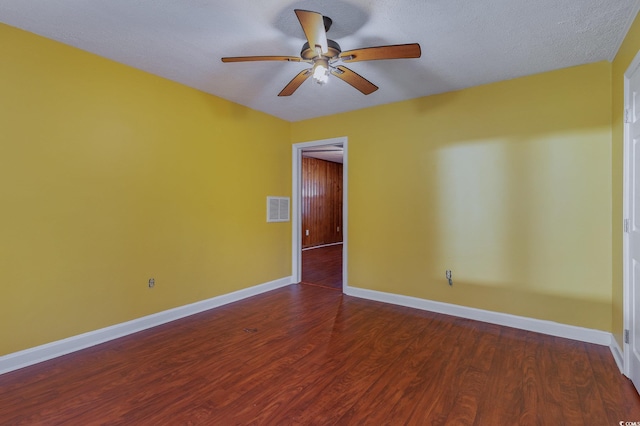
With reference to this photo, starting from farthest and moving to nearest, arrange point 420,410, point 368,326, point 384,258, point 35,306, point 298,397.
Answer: point 384,258, point 368,326, point 35,306, point 298,397, point 420,410

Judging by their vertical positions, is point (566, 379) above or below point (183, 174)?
below

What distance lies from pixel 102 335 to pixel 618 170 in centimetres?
446

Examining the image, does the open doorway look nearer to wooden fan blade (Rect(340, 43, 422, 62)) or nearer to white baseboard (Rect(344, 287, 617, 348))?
white baseboard (Rect(344, 287, 617, 348))

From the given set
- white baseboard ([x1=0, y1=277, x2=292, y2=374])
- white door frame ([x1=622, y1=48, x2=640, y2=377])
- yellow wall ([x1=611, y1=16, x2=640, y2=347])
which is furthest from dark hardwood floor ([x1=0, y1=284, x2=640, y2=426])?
yellow wall ([x1=611, y1=16, x2=640, y2=347])

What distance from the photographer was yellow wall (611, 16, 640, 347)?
7.38ft

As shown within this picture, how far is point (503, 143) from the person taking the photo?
303cm

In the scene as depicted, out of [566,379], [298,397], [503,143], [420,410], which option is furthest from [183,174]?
[566,379]

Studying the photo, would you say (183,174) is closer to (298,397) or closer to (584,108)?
(298,397)

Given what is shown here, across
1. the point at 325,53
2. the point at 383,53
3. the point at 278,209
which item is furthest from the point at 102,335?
the point at 383,53

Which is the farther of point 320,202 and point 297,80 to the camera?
point 320,202

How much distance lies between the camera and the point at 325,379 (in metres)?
2.10

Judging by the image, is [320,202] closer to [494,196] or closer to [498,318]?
[494,196]

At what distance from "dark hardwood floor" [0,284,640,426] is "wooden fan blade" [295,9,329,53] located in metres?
2.22

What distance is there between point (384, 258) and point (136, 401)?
2.82 metres
